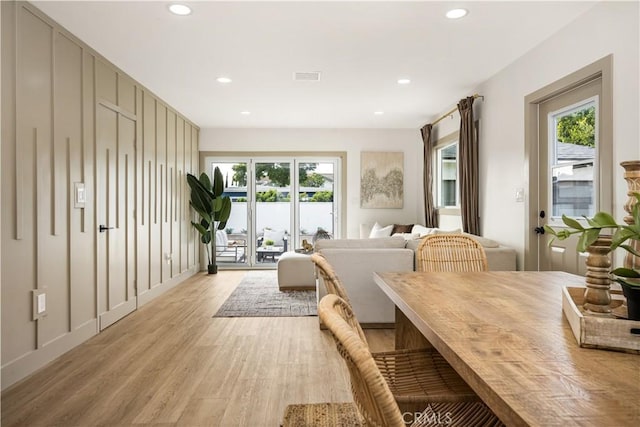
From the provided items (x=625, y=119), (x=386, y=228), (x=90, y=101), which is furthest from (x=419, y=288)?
(x=386, y=228)

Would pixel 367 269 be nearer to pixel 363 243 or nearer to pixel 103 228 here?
pixel 363 243

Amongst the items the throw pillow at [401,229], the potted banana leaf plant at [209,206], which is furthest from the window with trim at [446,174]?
the potted banana leaf plant at [209,206]

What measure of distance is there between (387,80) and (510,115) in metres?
1.34

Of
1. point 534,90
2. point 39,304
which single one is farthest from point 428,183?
point 39,304

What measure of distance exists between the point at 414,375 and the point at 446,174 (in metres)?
5.23

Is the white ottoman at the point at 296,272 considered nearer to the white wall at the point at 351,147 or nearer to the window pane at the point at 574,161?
the white wall at the point at 351,147

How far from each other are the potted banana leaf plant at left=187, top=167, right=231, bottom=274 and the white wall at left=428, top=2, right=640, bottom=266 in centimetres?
377

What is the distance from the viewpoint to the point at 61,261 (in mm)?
3066

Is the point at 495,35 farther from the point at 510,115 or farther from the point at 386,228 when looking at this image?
the point at 386,228

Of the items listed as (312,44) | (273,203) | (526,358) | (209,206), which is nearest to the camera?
(526,358)

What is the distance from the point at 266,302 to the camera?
15.6 feet

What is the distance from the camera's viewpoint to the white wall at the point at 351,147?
7.41 meters

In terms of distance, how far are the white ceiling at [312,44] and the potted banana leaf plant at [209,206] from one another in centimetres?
160

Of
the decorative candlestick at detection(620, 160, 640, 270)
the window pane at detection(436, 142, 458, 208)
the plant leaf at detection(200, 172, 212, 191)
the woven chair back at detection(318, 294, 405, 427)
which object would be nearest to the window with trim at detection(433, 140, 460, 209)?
the window pane at detection(436, 142, 458, 208)
